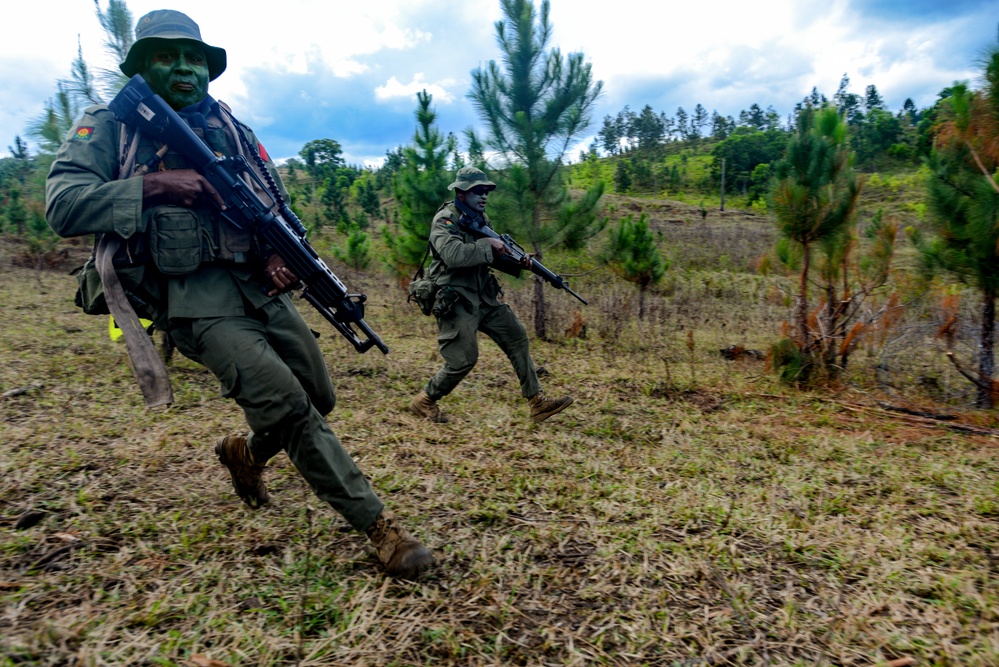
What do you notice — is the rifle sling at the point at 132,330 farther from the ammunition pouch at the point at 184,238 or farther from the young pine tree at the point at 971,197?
the young pine tree at the point at 971,197

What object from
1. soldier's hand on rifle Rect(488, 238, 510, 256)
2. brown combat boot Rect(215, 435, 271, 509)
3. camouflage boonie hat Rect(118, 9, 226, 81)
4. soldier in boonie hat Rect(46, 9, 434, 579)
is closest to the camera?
soldier in boonie hat Rect(46, 9, 434, 579)

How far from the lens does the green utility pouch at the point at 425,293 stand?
3.97m

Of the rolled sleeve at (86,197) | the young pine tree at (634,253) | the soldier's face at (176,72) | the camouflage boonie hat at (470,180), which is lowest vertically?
the young pine tree at (634,253)

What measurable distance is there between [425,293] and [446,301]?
20cm

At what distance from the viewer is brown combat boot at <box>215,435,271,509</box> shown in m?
2.35

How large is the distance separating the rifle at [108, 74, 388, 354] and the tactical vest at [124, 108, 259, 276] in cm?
5

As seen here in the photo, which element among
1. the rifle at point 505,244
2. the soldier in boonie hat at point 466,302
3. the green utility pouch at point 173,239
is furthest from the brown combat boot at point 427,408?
the green utility pouch at point 173,239

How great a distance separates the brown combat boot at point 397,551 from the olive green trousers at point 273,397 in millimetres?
51

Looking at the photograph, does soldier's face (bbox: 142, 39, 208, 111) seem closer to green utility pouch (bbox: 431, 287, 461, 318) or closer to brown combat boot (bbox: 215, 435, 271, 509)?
brown combat boot (bbox: 215, 435, 271, 509)

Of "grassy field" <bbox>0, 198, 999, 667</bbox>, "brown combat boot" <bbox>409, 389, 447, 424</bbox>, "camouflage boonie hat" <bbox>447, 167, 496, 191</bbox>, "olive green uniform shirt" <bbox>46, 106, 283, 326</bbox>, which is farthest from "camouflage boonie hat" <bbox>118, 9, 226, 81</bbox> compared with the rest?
"brown combat boot" <bbox>409, 389, 447, 424</bbox>

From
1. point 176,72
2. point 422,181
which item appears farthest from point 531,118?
point 176,72

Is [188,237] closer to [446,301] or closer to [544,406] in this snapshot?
[446,301]

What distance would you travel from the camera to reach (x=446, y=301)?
390 cm

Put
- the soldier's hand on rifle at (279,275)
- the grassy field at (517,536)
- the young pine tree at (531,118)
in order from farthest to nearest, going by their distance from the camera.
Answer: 1. the young pine tree at (531,118)
2. the soldier's hand on rifle at (279,275)
3. the grassy field at (517,536)
